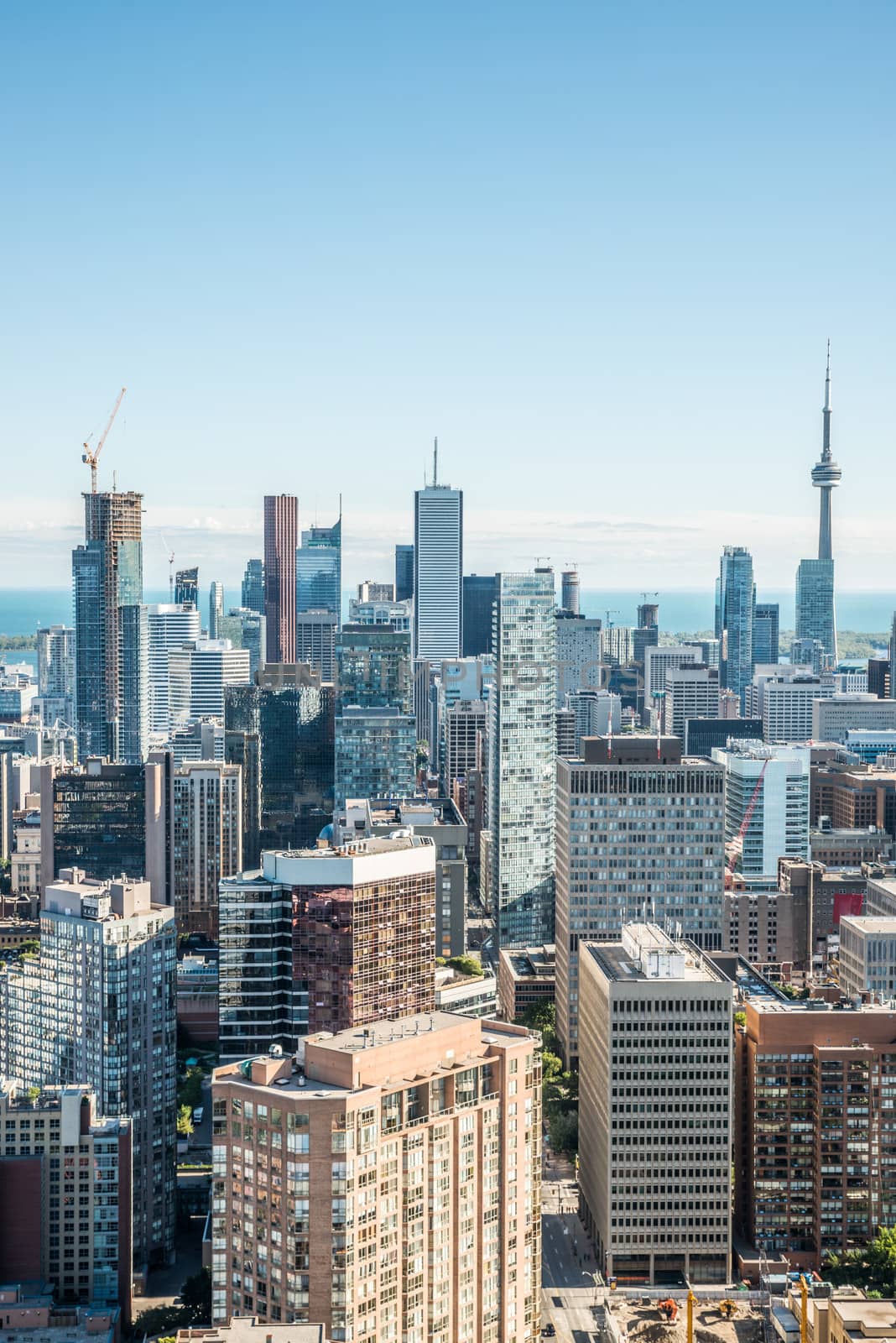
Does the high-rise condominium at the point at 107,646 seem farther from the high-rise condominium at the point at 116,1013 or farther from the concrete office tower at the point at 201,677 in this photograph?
the high-rise condominium at the point at 116,1013

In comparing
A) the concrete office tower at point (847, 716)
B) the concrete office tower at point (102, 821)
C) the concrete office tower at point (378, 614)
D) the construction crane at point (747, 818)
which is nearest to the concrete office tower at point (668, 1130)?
the concrete office tower at point (102, 821)

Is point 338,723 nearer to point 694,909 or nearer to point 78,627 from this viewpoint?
point 694,909

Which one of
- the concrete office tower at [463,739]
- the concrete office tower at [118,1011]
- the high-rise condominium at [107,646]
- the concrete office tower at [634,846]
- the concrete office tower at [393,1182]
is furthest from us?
the high-rise condominium at [107,646]

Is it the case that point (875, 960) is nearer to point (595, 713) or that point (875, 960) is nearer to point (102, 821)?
point (102, 821)

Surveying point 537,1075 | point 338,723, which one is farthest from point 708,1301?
point 338,723

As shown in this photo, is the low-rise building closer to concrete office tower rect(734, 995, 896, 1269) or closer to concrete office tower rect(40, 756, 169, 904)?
concrete office tower rect(40, 756, 169, 904)

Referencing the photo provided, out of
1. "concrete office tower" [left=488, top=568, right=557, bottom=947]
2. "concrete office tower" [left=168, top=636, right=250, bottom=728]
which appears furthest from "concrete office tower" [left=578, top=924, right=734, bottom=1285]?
"concrete office tower" [left=168, top=636, right=250, bottom=728]

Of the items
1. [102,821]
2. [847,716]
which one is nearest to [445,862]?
[102,821]
